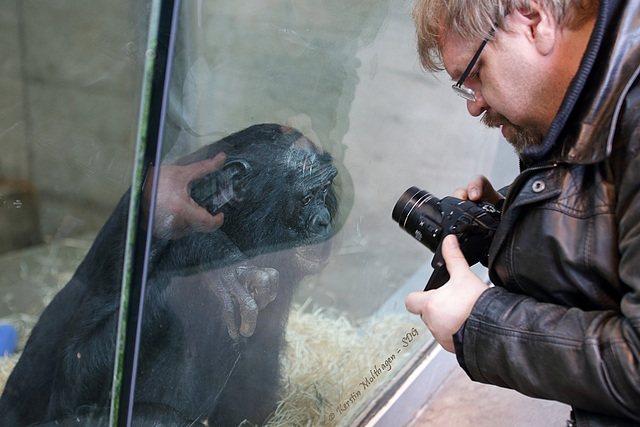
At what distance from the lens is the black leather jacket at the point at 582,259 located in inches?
26.7

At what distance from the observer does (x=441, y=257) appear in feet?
3.11

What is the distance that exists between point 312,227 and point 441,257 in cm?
34

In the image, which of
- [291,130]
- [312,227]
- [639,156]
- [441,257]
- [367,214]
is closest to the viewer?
[639,156]

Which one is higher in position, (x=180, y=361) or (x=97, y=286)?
(x=97, y=286)

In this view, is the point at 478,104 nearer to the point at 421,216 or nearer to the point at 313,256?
the point at 421,216

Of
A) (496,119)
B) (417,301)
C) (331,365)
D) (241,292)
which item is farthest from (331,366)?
(496,119)

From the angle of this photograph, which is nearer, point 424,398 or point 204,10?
point 204,10

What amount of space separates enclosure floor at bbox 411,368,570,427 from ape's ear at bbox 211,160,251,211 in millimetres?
1074

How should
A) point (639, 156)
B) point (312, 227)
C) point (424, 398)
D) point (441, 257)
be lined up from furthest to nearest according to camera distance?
1. point (424, 398)
2. point (312, 227)
3. point (441, 257)
4. point (639, 156)

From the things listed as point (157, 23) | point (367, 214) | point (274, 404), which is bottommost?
point (274, 404)

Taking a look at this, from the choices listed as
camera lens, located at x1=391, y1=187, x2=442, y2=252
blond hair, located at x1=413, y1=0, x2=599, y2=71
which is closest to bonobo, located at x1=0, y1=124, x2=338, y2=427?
camera lens, located at x1=391, y1=187, x2=442, y2=252

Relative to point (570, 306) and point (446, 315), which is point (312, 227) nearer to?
point (446, 315)

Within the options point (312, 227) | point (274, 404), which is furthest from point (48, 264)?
point (274, 404)

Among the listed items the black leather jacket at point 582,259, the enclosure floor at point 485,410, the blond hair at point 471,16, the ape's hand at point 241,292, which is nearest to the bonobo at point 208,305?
the ape's hand at point 241,292
